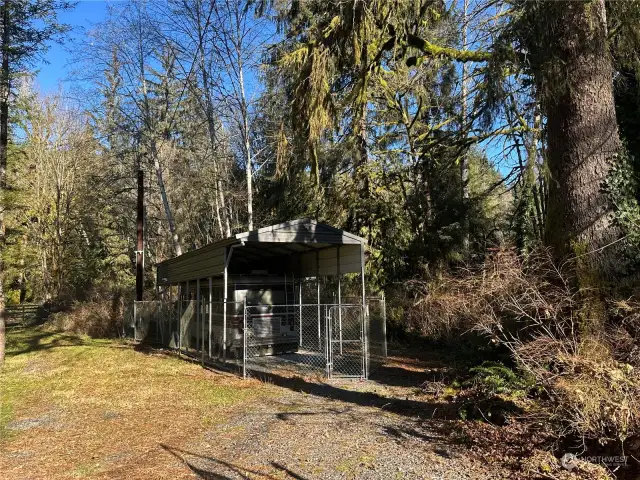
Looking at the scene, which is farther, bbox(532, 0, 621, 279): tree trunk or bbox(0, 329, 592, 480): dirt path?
bbox(532, 0, 621, 279): tree trunk

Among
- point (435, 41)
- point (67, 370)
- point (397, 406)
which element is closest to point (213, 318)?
point (67, 370)

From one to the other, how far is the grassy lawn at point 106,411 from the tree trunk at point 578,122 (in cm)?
608

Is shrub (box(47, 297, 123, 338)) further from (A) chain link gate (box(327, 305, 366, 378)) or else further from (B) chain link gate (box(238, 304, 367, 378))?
(A) chain link gate (box(327, 305, 366, 378))

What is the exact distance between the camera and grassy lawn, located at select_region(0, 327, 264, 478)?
583 centimetres

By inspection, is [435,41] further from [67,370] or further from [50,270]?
[50,270]

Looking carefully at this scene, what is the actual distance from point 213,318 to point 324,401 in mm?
5617

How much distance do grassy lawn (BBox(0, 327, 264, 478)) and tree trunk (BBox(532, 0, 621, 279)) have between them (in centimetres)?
608

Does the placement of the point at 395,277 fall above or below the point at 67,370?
above

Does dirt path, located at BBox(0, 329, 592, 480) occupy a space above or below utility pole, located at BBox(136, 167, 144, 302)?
below

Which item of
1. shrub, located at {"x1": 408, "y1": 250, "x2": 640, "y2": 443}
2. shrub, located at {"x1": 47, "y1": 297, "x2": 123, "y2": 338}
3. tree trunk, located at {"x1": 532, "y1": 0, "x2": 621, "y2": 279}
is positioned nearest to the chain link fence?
shrub, located at {"x1": 408, "y1": 250, "x2": 640, "y2": 443}

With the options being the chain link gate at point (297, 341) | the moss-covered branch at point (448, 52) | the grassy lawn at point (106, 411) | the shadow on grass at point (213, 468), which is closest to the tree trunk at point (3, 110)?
the grassy lawn at point (106, 411)

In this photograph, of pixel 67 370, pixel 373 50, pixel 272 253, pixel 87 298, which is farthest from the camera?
pixel 87 298

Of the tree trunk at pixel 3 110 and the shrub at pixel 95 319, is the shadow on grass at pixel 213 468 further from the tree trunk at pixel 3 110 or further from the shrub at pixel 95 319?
the shrub at pixel 95 319

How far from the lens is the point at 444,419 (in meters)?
7.13
